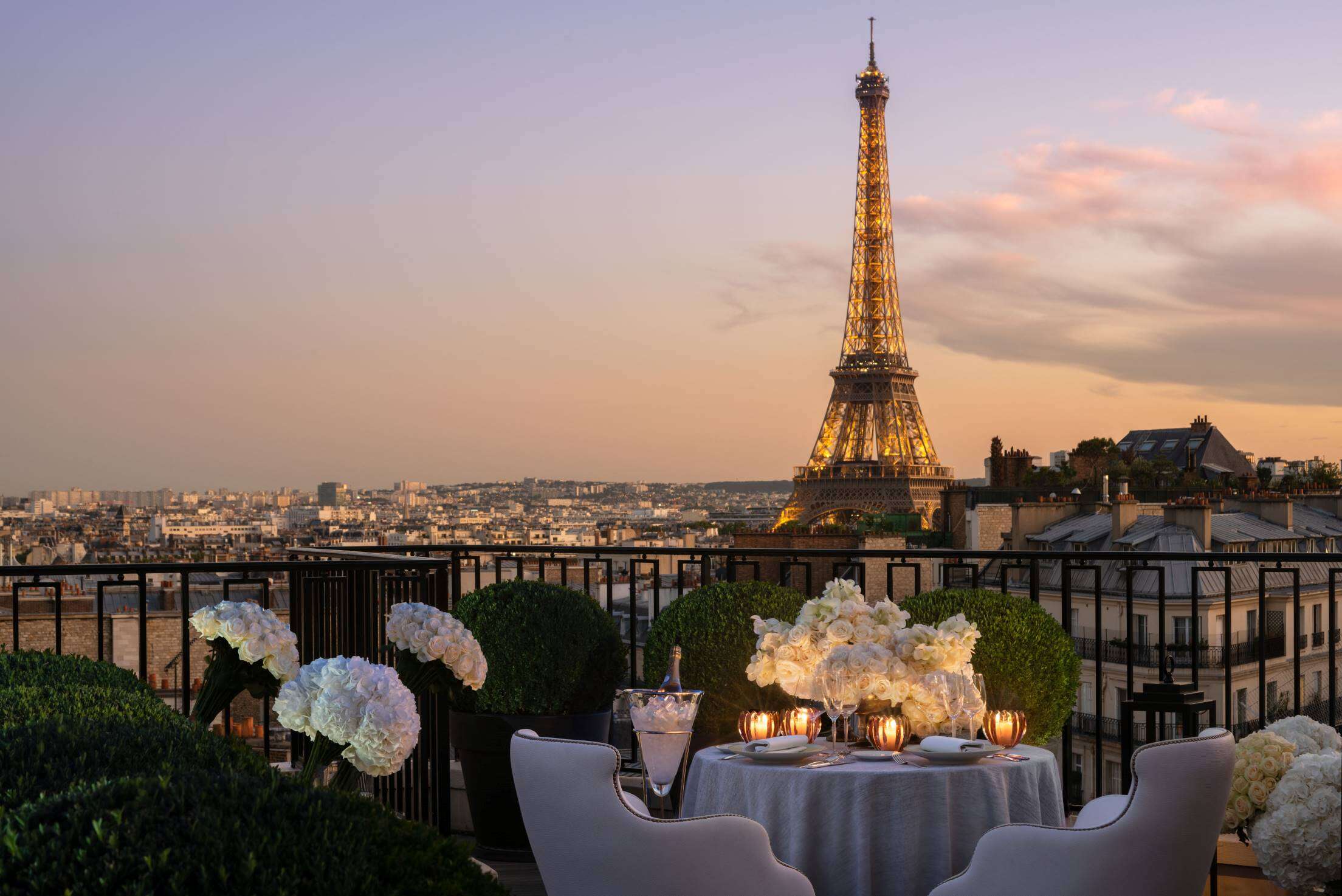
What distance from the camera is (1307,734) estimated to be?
3.63 meters

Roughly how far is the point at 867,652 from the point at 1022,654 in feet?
4.24

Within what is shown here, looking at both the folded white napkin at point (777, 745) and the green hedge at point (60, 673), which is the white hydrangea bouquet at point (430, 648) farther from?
the folded white napkin at point (777, 745)

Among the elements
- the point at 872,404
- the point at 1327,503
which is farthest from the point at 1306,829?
the point at 872,404

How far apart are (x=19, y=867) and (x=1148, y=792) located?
256 cm

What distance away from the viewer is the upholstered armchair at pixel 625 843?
313 centimetres

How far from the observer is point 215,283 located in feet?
75.5

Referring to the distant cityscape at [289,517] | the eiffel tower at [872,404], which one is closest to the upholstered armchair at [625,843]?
the distant cityscape at [289,517]

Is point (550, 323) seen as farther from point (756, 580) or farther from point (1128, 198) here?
point (756, 580)

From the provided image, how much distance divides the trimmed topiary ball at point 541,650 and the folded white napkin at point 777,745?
1.39 metres

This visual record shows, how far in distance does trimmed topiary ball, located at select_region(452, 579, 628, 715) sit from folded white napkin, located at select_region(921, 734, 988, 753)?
5.74ft

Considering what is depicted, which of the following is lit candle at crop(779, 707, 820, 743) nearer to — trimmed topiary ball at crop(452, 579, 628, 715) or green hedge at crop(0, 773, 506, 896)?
trimmed topiary ball at crop(452, 579, 628, 715)

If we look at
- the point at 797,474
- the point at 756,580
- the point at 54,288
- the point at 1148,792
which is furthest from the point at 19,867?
the point at 797,474

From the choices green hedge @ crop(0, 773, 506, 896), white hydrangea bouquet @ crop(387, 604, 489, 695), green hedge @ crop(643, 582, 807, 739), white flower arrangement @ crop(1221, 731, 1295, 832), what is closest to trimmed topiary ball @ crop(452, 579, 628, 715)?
green hedge @ crop(643, 582, 807, 739)

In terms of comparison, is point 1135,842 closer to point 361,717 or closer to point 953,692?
point 953,692
